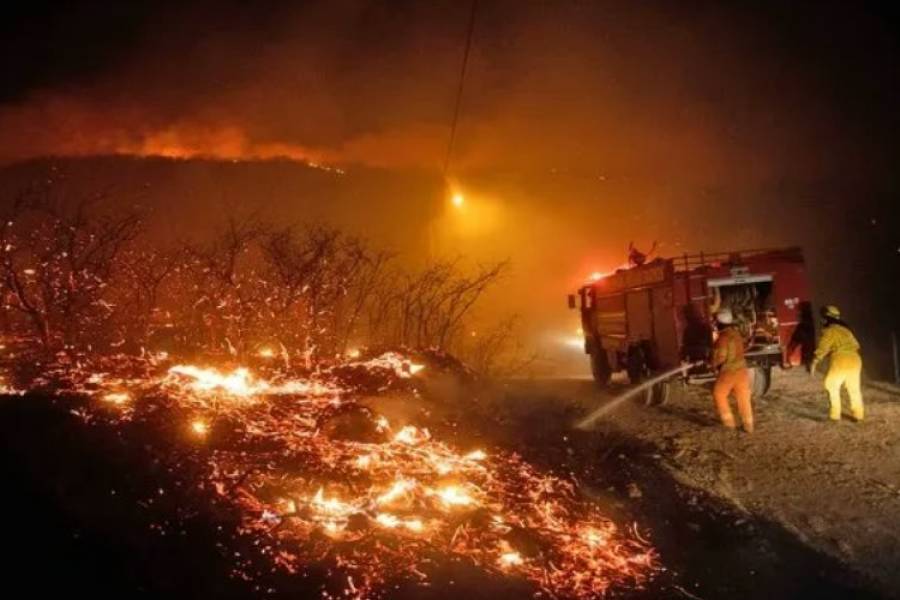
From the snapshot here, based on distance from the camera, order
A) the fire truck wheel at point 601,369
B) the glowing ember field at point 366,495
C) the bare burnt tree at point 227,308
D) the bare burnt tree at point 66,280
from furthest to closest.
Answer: the bare burnt tree at point 227,308 → the fire truck wheel at point 601,369 → the bare burnt tree at point 66,280 → the glowing ember field at point 366,495

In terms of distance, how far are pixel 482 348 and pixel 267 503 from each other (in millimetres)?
14212

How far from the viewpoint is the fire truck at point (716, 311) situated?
34.7 feet

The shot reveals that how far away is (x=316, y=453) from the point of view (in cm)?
692

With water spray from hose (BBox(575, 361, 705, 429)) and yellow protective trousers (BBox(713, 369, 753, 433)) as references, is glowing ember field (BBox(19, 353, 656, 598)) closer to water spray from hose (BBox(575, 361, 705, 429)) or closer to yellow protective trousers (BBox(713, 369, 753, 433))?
water spray from hose (BBox(575, 361, 705, 429))

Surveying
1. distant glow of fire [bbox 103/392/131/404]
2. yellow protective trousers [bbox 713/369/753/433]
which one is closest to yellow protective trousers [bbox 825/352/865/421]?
yellow protective trousers [bbox 713/369/753/433]

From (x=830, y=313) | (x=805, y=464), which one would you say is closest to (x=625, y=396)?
(x=830, y=313)

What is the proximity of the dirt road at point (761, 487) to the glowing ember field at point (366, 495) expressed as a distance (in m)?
0.72

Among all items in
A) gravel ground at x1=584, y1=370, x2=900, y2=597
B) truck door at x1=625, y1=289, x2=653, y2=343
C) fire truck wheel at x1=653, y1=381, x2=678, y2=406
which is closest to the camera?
gravel ground at x1=584, y1=370, x2=900, y2=597

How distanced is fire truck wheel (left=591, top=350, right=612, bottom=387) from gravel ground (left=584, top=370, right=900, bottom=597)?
3222 mm

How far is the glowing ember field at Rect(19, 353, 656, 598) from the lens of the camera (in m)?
5.21

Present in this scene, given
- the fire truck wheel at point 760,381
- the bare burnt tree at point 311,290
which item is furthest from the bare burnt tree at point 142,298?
the fire truck wheel at point 760,381

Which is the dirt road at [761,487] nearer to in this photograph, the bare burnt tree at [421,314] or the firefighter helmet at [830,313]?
the firefighter helmet at [830,313]

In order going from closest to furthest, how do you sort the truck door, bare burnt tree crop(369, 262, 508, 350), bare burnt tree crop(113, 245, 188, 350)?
the truck door → bare burnt tree crop(113, 245, 188, 350) → bare burnt tree crop(369, 262, 508, 350)

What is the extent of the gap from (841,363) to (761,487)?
2.98 m
